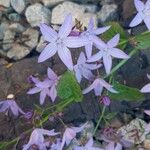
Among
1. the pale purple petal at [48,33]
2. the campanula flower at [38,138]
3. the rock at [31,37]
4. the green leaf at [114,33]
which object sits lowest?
the campanula flower at [38,138]

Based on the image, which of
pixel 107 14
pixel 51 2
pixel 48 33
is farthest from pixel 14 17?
pixel 48 33

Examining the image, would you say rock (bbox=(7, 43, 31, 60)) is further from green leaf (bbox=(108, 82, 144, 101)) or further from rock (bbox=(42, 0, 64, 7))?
green leaf (bbox=(108, 82, 144, 101))

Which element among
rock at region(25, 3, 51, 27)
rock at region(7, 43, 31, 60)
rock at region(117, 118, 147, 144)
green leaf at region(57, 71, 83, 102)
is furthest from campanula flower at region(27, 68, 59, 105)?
rock at region(25, 3, 51, 27)

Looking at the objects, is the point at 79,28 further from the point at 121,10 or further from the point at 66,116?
the point at 121,10

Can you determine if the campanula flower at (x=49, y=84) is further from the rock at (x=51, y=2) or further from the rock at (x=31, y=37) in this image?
the rock at (x=51, y=2)

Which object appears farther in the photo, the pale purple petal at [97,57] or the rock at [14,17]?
the rock at [14,17]

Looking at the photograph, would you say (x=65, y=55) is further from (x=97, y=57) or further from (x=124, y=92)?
(x=124, y=92)

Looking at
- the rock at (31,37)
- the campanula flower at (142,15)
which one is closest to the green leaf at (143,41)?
the campanula flower at (142,15)
